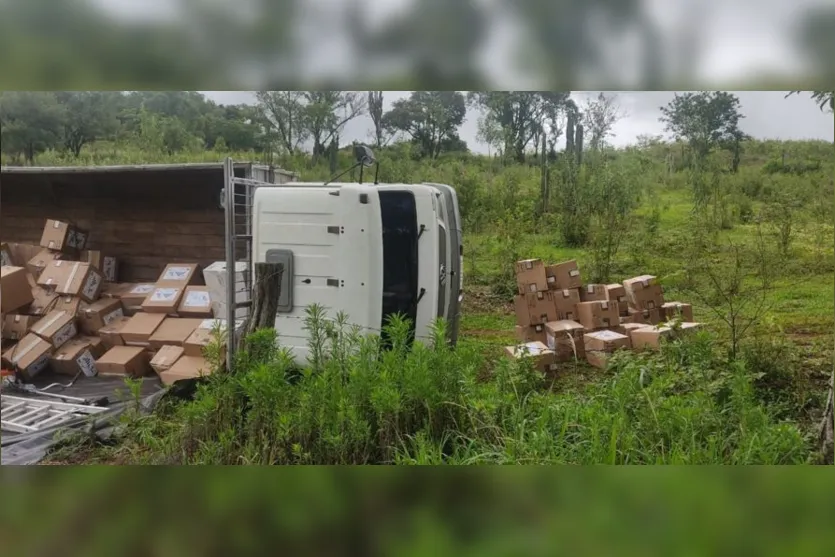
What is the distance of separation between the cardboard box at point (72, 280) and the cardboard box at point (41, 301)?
3 centimetres

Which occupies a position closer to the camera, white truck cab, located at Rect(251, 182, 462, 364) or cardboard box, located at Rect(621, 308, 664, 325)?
white truck cab, located at Rect(251, 182, 462, 364)

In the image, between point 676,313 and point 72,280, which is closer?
point 676,313

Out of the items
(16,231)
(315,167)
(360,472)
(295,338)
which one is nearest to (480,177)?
(315,167)

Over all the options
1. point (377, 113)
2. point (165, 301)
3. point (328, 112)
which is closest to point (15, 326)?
point (165, 301)

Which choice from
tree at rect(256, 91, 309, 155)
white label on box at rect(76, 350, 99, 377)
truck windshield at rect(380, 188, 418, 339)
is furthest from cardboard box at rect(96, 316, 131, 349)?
truck windshield at rect(380, 188, 418, 339)

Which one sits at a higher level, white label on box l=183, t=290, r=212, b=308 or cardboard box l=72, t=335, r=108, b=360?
white label on box l=183, t=290, r=212, b=308

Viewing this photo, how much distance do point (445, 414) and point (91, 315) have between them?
6.29ft

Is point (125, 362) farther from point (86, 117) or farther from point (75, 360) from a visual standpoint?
point (86, 117)

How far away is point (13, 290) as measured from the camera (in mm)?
3354

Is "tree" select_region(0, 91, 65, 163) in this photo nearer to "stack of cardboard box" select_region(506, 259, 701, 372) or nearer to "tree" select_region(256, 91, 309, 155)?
"tree" select_region(256, 91, 309, 155)

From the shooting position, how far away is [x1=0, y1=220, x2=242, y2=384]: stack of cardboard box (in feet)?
10.7

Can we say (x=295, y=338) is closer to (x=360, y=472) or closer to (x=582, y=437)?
(x=360, y=472)

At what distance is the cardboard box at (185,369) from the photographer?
3176mm

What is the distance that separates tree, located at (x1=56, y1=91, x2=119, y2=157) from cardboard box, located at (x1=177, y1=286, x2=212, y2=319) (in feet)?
2.88
